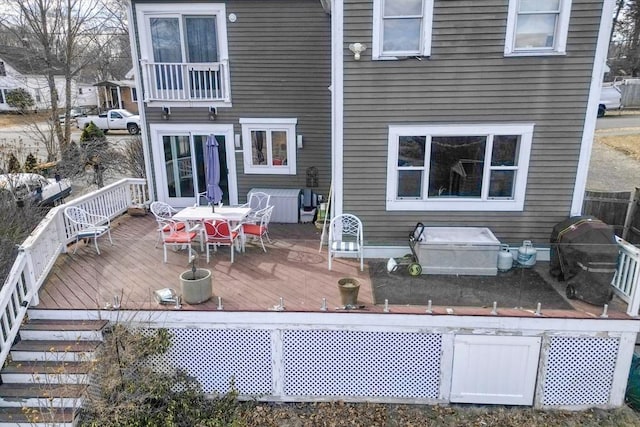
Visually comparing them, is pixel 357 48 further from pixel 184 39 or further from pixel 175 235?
pixel 184 39

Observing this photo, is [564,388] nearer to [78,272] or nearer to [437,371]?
[437,371]

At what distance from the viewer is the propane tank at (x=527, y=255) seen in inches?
280

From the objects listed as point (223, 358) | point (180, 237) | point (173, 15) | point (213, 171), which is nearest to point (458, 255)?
point (223, 358)

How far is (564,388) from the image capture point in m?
5.86

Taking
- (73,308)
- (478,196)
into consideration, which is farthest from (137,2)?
(478,196)

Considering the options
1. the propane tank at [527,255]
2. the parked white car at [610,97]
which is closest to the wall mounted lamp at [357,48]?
the propane tank at [527,255]

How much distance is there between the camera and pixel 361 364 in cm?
592

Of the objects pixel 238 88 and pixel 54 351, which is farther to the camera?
pixel 238 88

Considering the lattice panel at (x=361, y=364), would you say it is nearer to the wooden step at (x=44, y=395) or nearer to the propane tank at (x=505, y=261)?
the propane tank at (x=505, y=261)

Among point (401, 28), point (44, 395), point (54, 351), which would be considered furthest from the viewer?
point (401, 28)

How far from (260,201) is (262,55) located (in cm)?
329

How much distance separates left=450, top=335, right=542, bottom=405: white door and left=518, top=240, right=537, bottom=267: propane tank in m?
1.83

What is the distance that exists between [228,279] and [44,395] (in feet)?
9.09

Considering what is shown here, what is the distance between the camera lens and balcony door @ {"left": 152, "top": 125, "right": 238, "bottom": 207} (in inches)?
391
